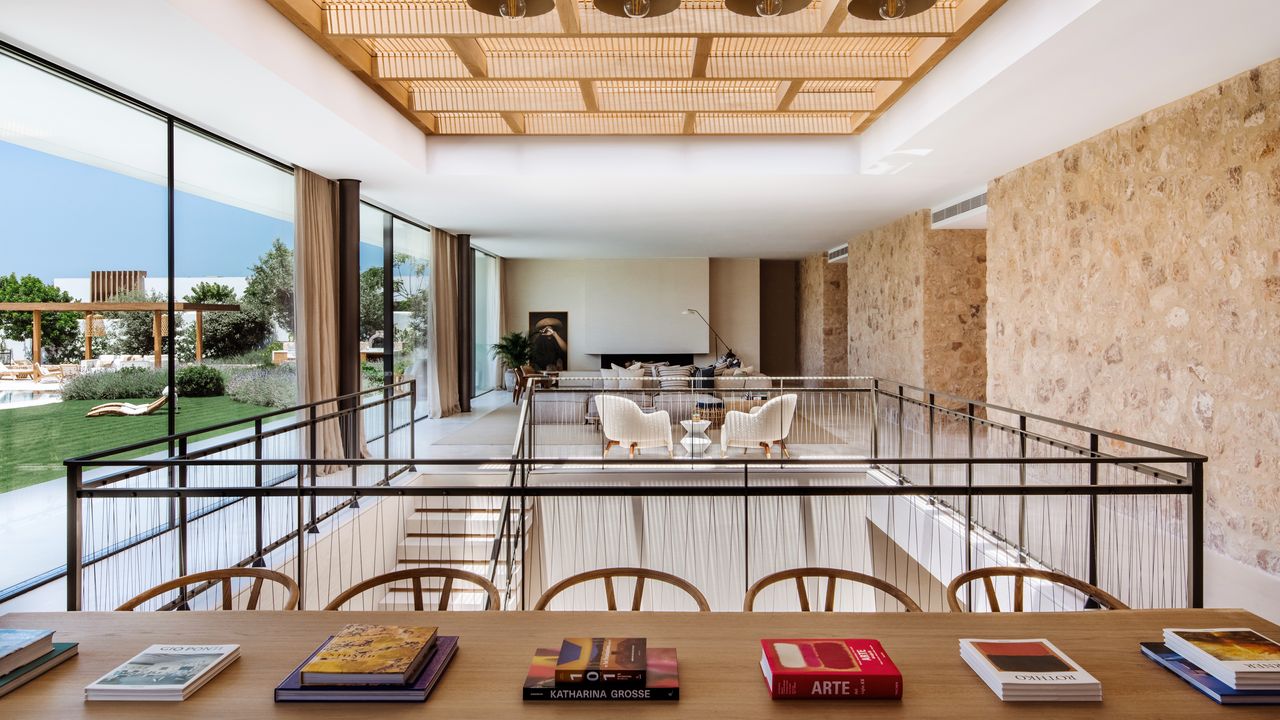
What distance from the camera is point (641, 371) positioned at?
1044 centimetres

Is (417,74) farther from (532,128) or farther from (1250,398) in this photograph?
(1250,398)

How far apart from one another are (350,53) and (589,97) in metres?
1.71

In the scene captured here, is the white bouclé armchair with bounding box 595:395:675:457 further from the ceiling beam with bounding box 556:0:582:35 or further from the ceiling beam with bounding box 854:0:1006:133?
the ceiling beam with bounding box 556:0:582:35

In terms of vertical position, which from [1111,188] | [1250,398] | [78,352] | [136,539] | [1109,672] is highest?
[1111,188]

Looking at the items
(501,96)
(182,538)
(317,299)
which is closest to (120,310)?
(182,538)

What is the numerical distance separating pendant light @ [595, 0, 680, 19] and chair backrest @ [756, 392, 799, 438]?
15.2 ft

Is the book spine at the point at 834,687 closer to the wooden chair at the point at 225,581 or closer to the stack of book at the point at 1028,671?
the stack of book at the point at 1028,671

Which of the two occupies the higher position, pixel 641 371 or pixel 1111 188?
pixel 1111 188

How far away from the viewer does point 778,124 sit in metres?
6.16

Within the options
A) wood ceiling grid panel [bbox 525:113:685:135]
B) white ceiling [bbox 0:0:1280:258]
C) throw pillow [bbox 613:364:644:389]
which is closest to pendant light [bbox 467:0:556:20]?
white ceiling [bbox 0:0:1280:258]

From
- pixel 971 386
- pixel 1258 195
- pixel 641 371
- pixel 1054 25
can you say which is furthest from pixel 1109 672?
pixel 641 371

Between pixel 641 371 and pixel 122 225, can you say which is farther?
pixel 641 371

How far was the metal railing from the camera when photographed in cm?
289

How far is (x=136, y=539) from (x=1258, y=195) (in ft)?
23.3
